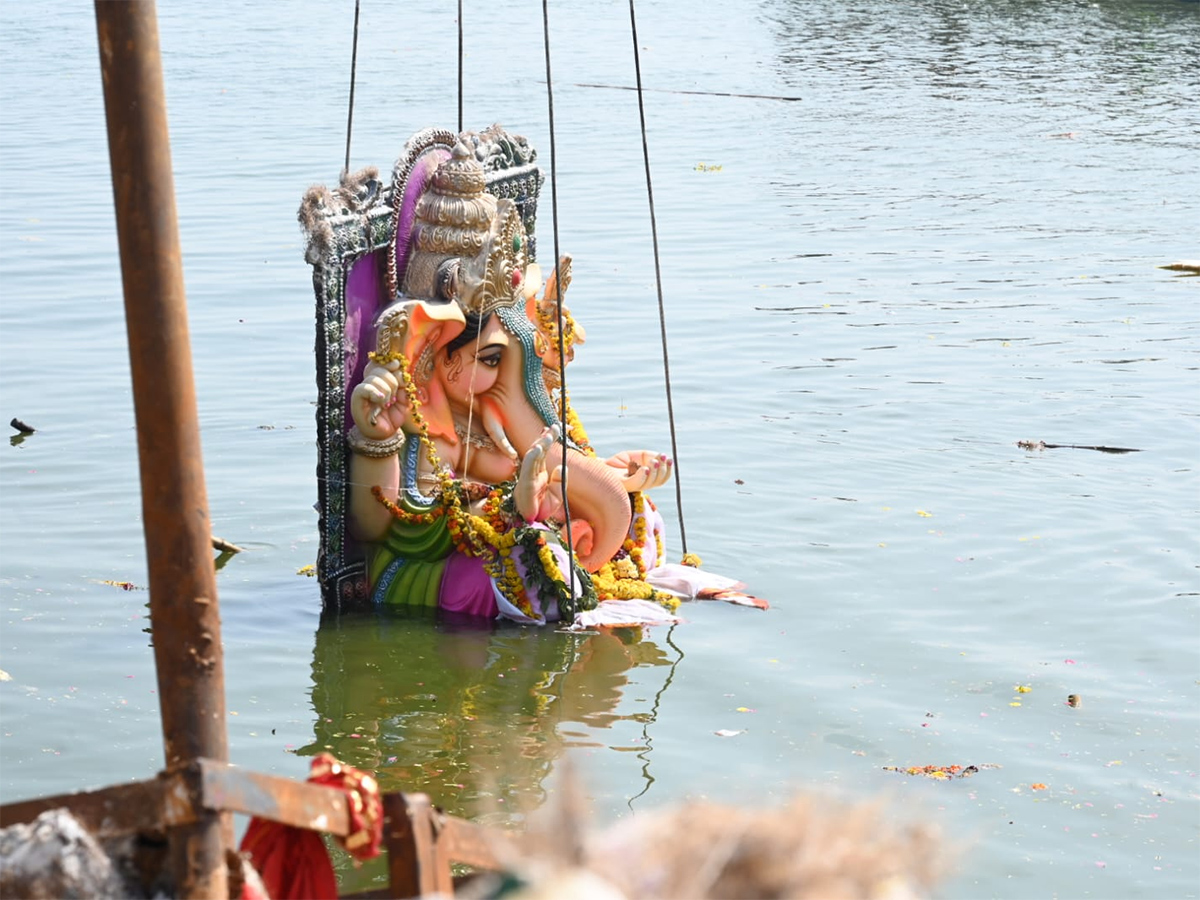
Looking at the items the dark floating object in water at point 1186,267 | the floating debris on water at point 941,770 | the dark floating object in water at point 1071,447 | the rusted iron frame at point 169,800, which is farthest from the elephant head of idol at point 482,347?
the dark floating object in water at point 1186,267

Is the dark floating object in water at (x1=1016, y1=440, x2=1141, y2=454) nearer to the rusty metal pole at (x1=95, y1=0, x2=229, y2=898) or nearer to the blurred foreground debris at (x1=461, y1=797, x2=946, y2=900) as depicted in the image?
the rusty metal pole at (x1=95, y1=0, x2=229, y2=898)

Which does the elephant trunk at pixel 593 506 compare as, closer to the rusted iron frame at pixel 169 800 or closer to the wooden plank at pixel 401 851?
the wooden plank at pixel 401 851

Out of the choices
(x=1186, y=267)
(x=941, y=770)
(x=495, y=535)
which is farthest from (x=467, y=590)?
(x=1186, y=267)

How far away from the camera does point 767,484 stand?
34.4ft

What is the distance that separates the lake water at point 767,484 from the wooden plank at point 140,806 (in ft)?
2.04

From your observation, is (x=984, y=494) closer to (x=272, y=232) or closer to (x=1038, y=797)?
(x=1038, y=797)

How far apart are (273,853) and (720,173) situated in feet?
64.8

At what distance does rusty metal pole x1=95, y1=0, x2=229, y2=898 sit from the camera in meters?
3.46

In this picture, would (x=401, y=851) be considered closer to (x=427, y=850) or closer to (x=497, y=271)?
(x=427, y=850)

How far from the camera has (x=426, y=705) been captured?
7367 mm

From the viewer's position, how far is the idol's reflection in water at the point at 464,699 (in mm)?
6676

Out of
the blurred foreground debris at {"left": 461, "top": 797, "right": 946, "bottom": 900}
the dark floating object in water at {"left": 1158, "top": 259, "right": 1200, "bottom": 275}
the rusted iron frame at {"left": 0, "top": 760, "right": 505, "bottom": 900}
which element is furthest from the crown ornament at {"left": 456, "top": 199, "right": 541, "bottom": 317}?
the dark floating object in water at {"left": 1158, "top": 259, "right": 1200, "bottom": 275}

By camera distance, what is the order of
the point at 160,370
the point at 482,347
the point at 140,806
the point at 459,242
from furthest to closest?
the point at 482,347
the point at 459,242
the point at 160,370
the point at 140,806

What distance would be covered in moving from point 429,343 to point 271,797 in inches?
200
